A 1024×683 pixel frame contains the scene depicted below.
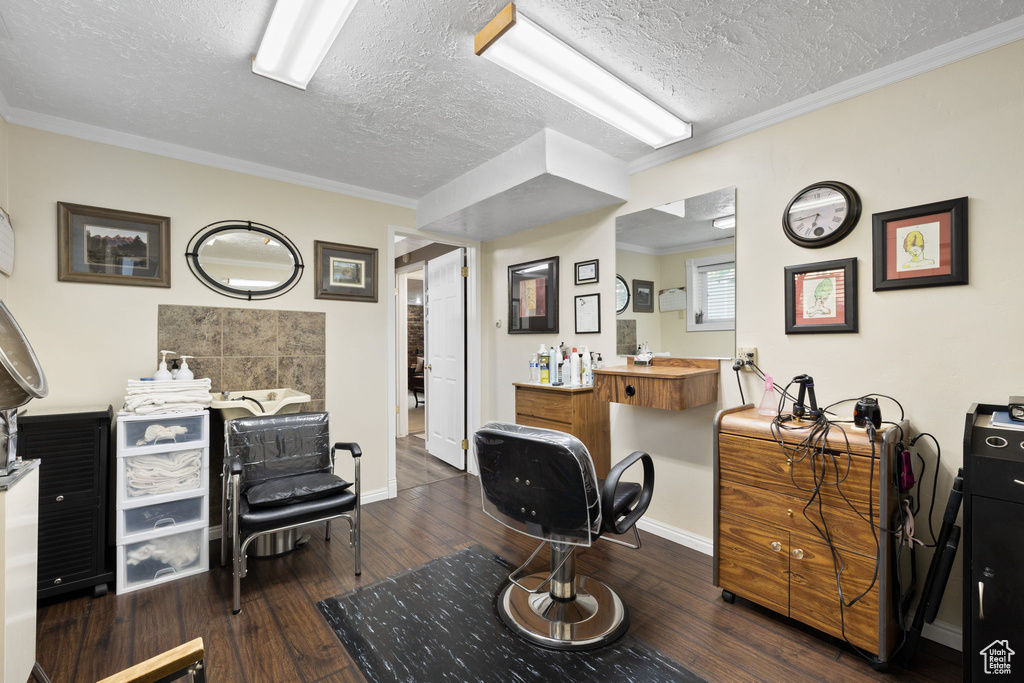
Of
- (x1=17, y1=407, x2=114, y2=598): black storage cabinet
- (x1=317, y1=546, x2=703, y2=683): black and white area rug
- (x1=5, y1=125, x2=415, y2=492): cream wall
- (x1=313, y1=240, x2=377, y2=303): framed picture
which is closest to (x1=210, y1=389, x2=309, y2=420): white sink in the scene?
(x1=5, y1=125, x2=415, y2=492): cream wall

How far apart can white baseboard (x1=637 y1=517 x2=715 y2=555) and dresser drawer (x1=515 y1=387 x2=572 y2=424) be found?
0.91 metres

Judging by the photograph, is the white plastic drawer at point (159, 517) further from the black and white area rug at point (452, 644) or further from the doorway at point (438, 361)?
the doorway at point (438, 361)

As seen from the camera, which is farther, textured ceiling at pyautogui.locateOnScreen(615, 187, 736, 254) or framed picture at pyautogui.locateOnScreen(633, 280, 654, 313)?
framed picture at pyautogui.locateOnScreen(633, 280, 654, 313)

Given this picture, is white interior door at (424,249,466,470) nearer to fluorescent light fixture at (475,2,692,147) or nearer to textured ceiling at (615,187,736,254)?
textured ceiling at (615,187,736,254)

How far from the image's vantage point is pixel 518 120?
8.41ft

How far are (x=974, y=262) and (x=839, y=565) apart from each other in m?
1.40

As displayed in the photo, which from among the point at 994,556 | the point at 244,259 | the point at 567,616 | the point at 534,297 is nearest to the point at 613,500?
the point at 567,616

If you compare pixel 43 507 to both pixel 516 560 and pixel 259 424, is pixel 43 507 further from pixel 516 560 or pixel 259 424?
pixel 516 560

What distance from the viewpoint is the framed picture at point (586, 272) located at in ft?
11.2

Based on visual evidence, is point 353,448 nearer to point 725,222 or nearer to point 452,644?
point 452,644

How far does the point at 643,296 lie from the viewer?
3.10 m

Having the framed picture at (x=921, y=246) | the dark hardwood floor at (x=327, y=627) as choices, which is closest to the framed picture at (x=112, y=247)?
the dark hardwood floor at (x=327, y=627)

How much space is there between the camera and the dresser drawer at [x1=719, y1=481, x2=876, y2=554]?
1812 mm

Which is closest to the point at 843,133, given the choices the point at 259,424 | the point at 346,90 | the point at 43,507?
the point at 346,90
